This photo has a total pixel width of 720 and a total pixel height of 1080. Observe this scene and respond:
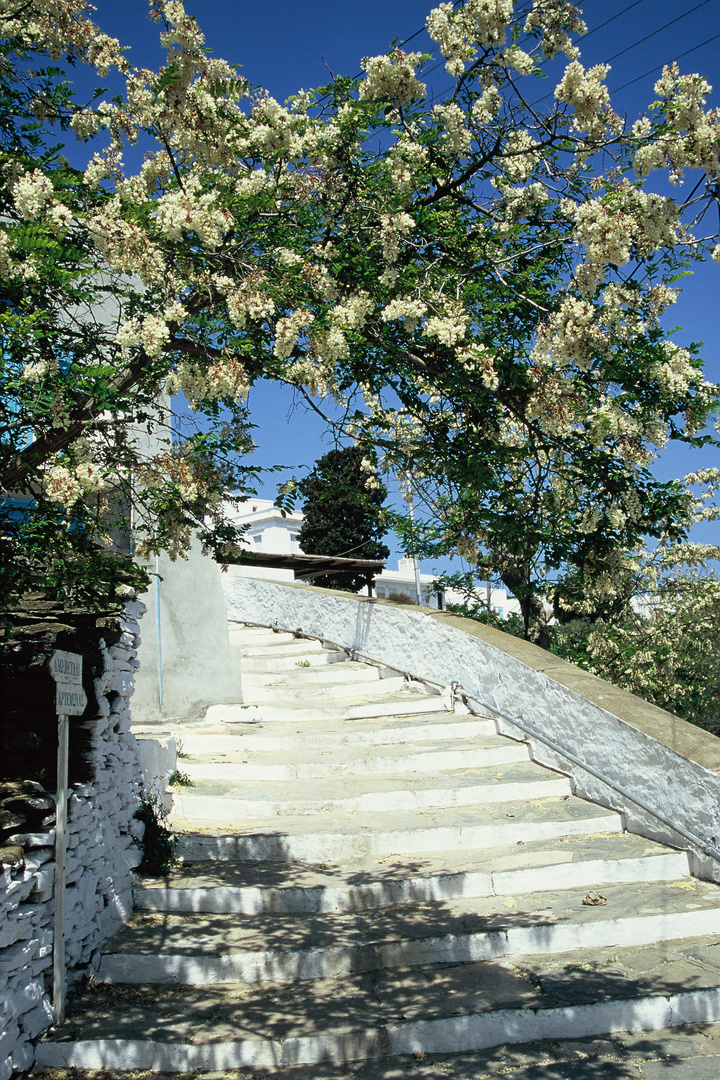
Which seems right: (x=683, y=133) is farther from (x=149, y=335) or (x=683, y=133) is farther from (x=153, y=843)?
(x=153, y=843)

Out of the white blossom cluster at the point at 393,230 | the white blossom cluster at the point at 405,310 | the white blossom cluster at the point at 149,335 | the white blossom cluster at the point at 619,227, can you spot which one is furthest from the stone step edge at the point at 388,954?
A: the white blossom cluster at the point at 393,230

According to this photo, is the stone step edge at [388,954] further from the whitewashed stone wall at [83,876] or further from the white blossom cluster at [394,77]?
the white blossom cluster at [394,77]

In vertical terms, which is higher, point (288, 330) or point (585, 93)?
point (585, 93)

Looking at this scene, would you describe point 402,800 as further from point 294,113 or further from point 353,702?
point 294,113

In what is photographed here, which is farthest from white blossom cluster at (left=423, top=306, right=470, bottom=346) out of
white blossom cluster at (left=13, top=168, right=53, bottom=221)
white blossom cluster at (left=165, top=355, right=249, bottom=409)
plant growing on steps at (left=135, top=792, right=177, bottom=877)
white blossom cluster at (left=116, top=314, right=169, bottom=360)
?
plant growing on steps at (left=135, top=792, right=177, bottom=877)

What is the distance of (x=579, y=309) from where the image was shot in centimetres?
440

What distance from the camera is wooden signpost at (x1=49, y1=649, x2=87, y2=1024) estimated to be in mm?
4289

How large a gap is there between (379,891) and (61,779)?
2293 mm

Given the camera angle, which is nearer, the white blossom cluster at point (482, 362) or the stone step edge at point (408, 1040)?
the stone step edge at point (408, 1040)

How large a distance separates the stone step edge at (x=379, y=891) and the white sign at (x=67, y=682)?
1.63 metres

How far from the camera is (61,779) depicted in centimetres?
448

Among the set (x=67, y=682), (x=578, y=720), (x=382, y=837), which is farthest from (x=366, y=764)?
(x=67, y=682)

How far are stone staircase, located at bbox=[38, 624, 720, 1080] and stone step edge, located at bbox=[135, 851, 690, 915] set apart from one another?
0.01 meters

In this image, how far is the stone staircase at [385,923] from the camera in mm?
4172
